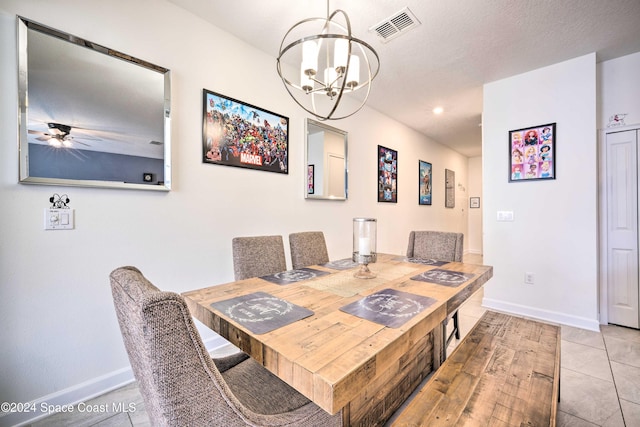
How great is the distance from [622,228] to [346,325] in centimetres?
334

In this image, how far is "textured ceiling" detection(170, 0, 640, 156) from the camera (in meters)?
1.93

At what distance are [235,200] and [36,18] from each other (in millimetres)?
1520

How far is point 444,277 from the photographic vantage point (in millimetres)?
1560

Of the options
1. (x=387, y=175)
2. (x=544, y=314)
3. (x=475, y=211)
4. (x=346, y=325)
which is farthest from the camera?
(x=475, y=211)

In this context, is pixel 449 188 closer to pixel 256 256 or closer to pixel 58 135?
pixel 256 256

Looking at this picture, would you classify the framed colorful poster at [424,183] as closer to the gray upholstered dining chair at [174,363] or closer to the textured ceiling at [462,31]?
the textured ceiling at [462,31]

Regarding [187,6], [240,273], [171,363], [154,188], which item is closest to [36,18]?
[187,6]

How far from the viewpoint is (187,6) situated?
1961mm

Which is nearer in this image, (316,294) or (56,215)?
(316,294)

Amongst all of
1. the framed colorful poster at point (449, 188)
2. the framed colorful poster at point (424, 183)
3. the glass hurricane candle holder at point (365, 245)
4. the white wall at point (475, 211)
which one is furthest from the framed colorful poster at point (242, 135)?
the white wall at point (475, 211)

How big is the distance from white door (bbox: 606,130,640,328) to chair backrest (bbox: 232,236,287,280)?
3287mm

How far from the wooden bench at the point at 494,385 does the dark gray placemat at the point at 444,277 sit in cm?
33

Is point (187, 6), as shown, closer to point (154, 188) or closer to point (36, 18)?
point (36, 18)

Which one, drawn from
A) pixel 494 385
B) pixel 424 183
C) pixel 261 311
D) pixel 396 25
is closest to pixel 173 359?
pixel 261 311
